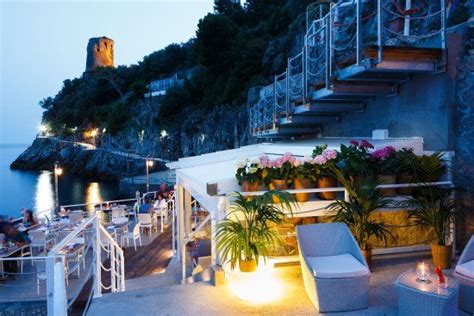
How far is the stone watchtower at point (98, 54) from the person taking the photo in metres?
75.6

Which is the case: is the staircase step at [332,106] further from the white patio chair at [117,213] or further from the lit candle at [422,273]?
the white patio chair at [117,213]

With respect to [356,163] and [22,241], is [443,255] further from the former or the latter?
[22,241]

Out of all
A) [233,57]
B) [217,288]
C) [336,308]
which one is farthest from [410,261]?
[233,57]

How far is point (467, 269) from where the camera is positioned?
10.2ft

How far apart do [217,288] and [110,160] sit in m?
45.0

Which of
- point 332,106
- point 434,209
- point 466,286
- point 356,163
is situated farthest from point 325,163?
point 332,106

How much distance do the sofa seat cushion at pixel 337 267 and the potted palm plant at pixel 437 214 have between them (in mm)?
1391

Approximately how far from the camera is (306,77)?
288 inches

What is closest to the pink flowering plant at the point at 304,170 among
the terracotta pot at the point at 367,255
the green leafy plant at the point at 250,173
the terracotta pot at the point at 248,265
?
the green leafy plant at the point at 250,173

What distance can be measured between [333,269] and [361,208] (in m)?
1.16

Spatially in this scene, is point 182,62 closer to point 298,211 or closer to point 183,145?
point 183,145

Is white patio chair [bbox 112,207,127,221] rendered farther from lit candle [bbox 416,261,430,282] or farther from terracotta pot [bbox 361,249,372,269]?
lit candle [bbox 416,261,430,282]

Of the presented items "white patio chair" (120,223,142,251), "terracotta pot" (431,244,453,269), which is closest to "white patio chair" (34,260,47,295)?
"white patio chair" (120,223,142,251)

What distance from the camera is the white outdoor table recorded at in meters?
2.62
